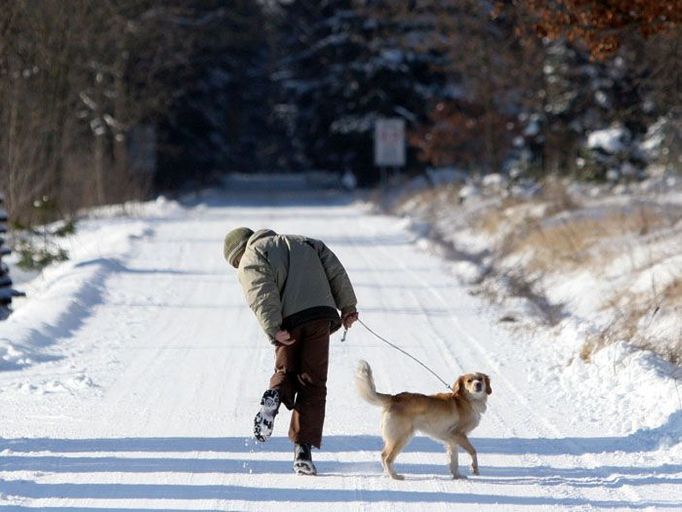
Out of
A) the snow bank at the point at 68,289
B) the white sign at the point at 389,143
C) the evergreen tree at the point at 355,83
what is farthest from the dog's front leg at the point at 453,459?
the evergreen tree at the point at 355,83

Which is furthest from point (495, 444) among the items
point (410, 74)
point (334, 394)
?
point (410, 74)

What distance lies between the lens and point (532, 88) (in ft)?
116

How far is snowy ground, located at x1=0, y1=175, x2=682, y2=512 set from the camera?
7035 mm

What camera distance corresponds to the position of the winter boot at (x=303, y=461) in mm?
7465

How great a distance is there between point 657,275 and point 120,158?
25.7 metres

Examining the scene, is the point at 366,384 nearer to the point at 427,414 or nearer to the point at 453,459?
the point at 427,414

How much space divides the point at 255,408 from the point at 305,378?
1.85m

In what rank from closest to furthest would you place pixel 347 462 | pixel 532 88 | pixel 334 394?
pixel 347 462 < pixel 334 394 < pixel 532 88

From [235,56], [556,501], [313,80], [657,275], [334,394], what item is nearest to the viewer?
[556,501]

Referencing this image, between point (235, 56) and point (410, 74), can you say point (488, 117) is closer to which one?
point (410, 74)

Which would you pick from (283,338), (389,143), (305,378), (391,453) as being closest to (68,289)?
(305,378)

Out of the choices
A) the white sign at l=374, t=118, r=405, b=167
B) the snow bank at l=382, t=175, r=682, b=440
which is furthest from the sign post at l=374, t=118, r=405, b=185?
the snow bank at l=382, t=175, r=682, b=440

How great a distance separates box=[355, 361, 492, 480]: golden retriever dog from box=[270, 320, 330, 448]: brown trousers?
507 millimetres

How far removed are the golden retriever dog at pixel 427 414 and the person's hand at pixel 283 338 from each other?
1.73 feet
